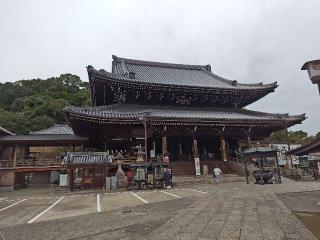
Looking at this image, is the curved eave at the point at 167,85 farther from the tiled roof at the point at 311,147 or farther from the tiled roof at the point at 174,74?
the tiled roof at the point at 311,147

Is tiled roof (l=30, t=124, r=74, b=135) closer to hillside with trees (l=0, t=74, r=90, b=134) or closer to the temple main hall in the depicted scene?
the temple main hall

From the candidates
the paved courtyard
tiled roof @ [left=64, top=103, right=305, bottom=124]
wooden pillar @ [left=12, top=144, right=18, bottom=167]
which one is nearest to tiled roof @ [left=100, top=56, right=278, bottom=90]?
tiled roof @ [left=64, top=103, right=305, bottom=124]

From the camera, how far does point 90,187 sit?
64.8ft

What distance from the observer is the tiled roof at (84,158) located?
1836 cm

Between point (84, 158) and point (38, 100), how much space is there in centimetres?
6475

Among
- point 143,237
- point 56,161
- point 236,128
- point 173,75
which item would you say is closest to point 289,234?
point 143,237

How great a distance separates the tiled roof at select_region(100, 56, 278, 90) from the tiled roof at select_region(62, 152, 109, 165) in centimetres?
1133

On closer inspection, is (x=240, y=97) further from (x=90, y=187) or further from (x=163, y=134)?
(x=90, y=187)

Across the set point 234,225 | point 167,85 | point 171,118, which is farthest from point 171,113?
point 234,225

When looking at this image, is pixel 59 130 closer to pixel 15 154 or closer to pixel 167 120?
pixel 15 154

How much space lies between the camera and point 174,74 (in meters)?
34.3

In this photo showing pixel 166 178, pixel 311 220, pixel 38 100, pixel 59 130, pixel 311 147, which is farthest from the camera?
pixel 38 100

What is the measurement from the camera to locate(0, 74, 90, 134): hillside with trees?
6500 centimetres

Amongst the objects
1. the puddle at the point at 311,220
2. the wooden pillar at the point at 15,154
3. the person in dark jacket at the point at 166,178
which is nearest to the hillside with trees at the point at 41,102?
the wooden pillar at the point at 15,154
